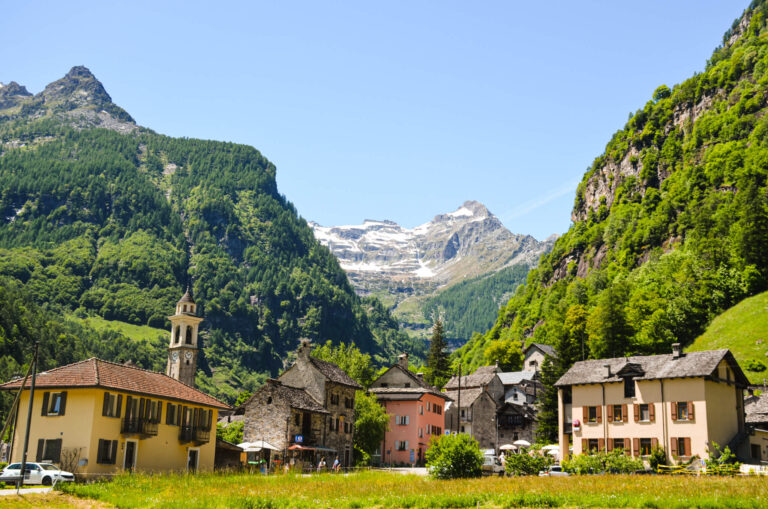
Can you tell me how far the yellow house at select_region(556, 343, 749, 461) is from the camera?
59.8 m

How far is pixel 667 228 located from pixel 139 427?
4507 inches

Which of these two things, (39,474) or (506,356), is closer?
(39,474)

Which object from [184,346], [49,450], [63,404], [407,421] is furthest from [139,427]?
[184,346]

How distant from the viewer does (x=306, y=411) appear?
231 ft

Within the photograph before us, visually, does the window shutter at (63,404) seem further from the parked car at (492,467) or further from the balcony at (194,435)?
the parked car at (492,467)

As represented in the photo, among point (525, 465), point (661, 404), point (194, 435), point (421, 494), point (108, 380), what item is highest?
point (108, 380)

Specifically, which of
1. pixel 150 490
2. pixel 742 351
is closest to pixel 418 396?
pixel 742 351

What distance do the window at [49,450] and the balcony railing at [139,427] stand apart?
420cm

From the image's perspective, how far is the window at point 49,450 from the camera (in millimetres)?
47716

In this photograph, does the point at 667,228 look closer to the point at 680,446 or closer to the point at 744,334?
the point at 744,334

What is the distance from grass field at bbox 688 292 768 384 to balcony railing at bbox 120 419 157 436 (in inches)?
2595

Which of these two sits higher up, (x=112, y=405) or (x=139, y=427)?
(x=112, y=405)

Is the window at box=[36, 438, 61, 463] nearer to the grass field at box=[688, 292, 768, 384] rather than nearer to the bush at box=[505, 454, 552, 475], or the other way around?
the bush at box=[505, 454, 552, 475]

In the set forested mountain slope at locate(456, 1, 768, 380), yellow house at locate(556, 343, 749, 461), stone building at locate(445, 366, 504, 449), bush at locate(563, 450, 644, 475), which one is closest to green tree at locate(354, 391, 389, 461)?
stone building at locate(445, 366, 504, 449)
